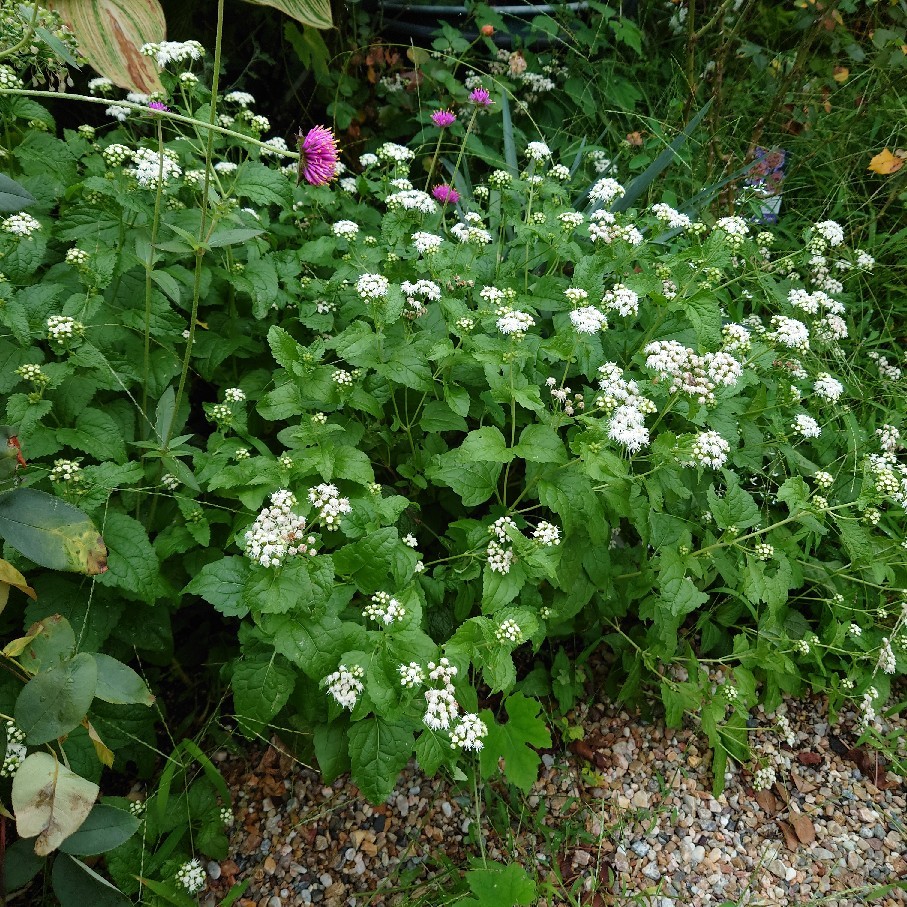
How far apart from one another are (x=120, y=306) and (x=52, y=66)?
544 mm

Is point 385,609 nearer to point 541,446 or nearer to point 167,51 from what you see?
point 541,446

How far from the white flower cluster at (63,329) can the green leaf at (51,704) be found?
788mm

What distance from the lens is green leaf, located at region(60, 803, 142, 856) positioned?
1.10 metres

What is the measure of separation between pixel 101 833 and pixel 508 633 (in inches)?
29.2

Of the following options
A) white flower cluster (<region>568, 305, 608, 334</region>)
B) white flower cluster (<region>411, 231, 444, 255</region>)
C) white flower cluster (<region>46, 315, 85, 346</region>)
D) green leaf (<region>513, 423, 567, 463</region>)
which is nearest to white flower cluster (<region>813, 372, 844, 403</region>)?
white flower cluster (<region>568, 305, 608, 334</region>)

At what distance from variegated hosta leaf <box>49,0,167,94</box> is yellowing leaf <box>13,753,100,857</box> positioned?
1505mm

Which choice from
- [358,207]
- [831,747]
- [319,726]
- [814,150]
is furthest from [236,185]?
[814,150]

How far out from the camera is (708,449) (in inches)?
61.9

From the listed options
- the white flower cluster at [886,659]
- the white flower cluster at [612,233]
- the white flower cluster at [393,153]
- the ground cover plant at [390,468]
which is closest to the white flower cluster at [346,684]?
the ground cover plant at [390,468]

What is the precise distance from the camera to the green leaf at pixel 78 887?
3.67 feet

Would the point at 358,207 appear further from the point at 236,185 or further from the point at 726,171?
the point at 726,171

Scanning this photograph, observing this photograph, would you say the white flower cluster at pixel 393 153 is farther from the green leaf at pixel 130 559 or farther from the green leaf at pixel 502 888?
the green leaf at pixel 502 888

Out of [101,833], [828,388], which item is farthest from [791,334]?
[101,833]

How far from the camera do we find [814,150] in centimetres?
313
